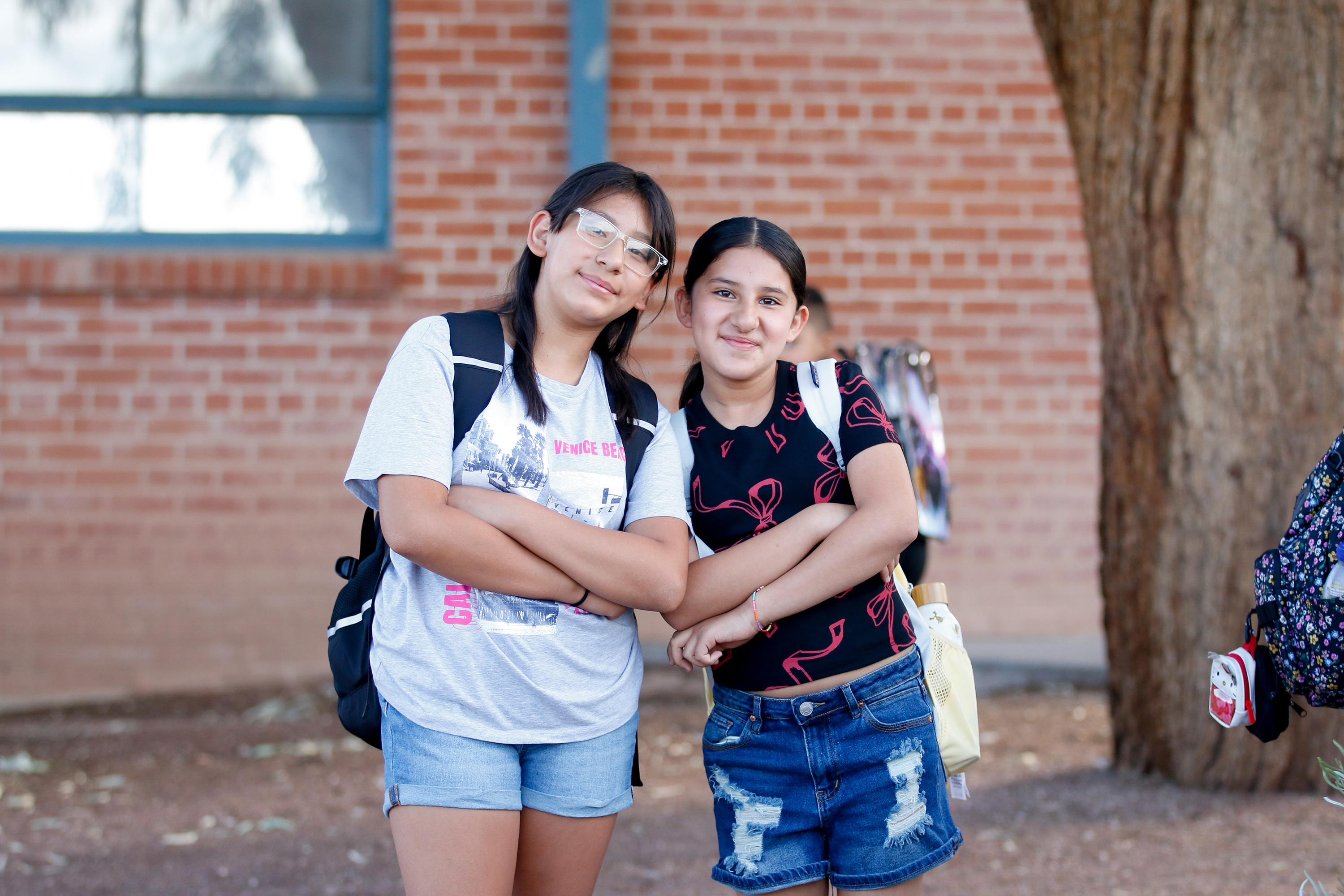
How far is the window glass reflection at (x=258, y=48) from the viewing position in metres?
5.83

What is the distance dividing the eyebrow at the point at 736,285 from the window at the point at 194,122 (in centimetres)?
410

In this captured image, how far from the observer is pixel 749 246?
84.4 inches

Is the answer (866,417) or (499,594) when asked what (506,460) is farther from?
(866,417)

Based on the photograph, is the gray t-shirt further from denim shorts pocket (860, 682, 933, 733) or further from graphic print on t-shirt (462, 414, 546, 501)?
denim shorts pocket (860, 682, 933, 733)

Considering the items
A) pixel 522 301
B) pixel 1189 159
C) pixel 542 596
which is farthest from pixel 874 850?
pixel 1189 159

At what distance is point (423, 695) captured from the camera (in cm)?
184

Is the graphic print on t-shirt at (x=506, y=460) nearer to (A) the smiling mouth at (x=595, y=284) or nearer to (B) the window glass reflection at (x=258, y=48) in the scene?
(A) the smiling mouth at (x=595, y=284)

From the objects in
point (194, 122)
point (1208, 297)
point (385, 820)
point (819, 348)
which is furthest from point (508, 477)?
point (194, 122)

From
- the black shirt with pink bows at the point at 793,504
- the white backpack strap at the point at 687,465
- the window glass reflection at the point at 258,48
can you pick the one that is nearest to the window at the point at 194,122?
the window glass reflection at the point at 258,48

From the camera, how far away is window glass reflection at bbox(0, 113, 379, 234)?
5777mm

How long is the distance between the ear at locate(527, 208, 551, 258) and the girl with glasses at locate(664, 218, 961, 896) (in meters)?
0.30

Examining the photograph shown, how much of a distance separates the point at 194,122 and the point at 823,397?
483 centimetres

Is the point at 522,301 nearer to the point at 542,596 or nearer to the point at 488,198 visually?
the point at 542,596

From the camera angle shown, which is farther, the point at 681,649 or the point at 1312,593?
the point at 681,649
